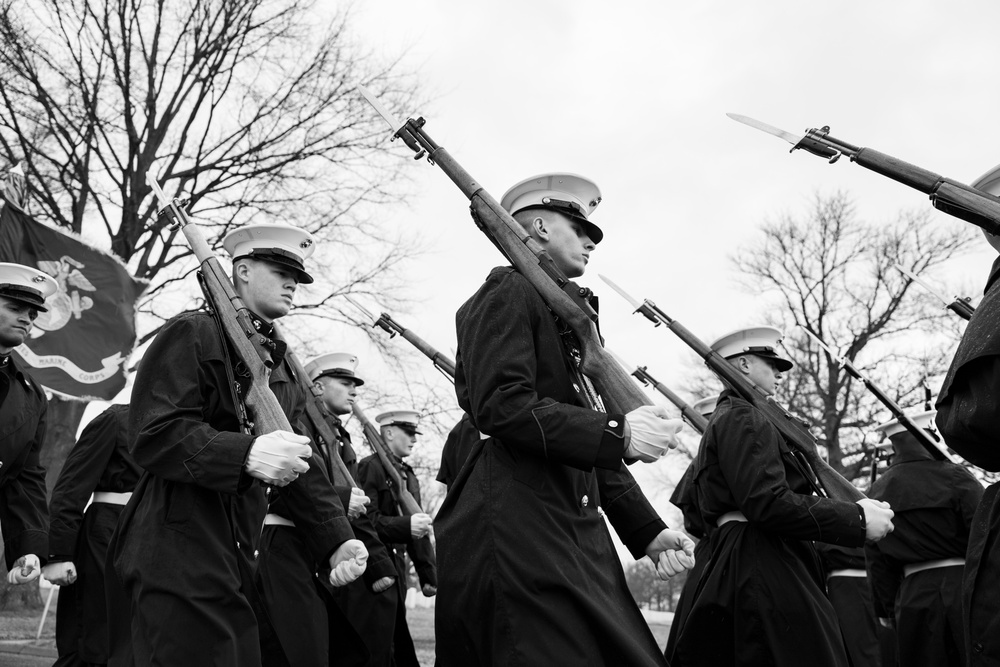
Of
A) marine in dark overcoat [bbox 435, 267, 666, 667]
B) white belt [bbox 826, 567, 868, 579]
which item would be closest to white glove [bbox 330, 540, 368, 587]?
marine in dark overcoat [bbox 435, 267, 666, 667]

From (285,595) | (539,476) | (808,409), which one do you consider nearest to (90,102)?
(285,595)

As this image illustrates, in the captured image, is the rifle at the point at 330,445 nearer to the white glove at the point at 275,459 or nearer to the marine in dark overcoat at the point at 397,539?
the marine in dark overcoat at the point at 397,539

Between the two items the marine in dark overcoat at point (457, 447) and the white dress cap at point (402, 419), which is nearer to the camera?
the marine in dark overcoat at point (457, 447)

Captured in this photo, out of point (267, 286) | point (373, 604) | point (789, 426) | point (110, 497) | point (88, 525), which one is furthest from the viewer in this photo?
point (373, 604)

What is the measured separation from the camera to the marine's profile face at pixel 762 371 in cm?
659

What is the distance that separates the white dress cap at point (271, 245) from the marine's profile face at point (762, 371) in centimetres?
296

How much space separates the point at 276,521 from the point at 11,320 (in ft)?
6.29

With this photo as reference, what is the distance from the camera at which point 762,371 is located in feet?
21.7

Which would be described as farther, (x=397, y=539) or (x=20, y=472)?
(x=397, y=539)

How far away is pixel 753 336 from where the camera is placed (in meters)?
6.71

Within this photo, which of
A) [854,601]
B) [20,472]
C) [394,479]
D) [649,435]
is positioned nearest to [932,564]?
[854,601]

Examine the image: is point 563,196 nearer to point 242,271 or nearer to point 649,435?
point 649,435

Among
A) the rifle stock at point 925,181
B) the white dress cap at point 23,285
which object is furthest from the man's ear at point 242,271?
the rifle stock at point 925,181

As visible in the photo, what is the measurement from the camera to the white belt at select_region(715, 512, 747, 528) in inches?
223
